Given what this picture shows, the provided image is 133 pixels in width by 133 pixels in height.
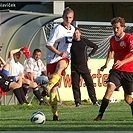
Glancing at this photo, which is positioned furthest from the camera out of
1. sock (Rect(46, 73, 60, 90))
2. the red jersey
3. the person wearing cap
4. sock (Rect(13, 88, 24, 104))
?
the person wearing cap

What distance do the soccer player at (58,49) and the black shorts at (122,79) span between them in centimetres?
90

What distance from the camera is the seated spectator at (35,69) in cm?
1920

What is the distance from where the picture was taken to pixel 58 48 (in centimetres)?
1229

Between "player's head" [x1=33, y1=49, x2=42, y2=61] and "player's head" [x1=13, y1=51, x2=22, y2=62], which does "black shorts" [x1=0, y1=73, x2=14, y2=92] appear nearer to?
"player's head" [x1=13, y1=51, x2=22, y2=62]

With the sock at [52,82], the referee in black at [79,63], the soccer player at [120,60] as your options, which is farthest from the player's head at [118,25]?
the referee in black at [79,63]

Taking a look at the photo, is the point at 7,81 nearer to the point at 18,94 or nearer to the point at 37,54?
the point at 18,94

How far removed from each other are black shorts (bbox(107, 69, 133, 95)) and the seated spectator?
714 cm

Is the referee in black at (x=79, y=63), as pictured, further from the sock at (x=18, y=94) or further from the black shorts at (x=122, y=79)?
the black shorts at (x=122, y=79)

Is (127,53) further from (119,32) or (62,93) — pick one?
(62,93)

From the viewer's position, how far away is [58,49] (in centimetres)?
1227

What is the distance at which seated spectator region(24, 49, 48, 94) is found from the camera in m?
19.2

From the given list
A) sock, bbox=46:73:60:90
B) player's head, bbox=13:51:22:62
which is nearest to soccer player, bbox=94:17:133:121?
sock, bbox=46:73:60:90

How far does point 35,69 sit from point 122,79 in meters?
7.52

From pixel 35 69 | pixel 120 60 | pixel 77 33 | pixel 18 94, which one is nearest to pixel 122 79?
pixel 120 60
